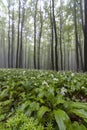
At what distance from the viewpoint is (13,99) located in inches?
127

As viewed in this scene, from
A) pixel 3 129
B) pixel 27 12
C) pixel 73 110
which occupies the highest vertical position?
pixel 27 12

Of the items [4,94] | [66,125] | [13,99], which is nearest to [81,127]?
[66,125]

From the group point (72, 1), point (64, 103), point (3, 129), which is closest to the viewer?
point (3, 129)

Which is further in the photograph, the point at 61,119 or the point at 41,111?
the point at 41,111

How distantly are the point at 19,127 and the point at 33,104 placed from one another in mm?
556

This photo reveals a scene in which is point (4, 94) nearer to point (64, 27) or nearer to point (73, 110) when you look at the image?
point (73, 110)

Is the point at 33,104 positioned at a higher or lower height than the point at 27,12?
lower

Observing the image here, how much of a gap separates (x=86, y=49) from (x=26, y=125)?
7548mm

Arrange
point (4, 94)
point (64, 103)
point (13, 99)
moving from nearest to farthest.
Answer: point (64, 103) → point (13, 99) → point (4, 94)

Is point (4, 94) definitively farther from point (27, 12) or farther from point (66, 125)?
point (27, 12)

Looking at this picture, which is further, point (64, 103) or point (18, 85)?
point (18, 85)

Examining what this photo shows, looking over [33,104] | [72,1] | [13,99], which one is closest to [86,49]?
[13,99]

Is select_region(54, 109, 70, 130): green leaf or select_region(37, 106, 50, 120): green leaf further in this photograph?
select_region(37, 106, 50, 120): green leaf

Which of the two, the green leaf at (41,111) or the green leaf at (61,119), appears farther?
the green leaf at (41,111)
